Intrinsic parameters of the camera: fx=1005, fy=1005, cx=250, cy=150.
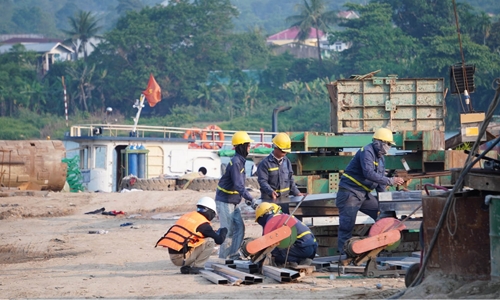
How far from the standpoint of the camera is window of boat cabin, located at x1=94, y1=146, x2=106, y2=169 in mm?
30828

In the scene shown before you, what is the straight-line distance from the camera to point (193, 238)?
464 inches

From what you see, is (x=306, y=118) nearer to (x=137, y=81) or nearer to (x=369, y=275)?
(x=137, y=81)

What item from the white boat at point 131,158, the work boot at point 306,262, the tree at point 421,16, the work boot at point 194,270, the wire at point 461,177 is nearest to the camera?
the wire at point 461,177

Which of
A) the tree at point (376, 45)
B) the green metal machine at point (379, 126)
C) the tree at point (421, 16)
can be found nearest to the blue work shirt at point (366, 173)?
the green metal machine at point (379, 126)

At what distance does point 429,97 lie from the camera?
17.3 meters

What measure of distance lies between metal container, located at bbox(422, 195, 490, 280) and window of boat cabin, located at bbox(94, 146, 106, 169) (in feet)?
74.7

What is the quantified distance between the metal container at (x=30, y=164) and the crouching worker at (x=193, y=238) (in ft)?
49.0

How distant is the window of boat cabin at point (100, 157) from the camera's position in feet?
101

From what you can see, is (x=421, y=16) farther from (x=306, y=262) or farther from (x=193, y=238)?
(x=306, y=262)

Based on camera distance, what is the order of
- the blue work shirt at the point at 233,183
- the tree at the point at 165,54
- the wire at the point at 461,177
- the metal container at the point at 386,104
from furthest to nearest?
the tree at the point at 165,54 → the metal container at the point at 386,104 → the blue work shirt at the point at 233,183 → the wire at the point at 461,177

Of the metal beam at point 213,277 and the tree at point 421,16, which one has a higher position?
the tree at point 421,16

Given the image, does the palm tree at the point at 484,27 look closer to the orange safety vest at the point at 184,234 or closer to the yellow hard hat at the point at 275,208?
the yellow hard hat at the point at 275,208

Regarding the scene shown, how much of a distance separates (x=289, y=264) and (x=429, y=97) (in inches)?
271

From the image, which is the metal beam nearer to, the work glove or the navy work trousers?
the work glove
